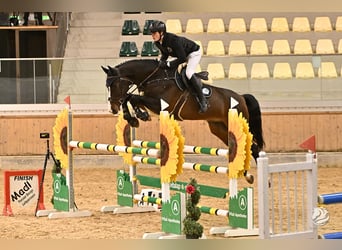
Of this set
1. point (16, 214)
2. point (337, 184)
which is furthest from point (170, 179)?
point (337, 184)

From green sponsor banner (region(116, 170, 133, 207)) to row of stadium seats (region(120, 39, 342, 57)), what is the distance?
6.54 m

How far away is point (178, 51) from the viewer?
653cm

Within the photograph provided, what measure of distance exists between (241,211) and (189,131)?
6.18 m

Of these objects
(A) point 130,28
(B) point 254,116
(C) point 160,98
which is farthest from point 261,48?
(C) point 160,98

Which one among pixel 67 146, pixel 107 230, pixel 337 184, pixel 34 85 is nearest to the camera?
pixel 107 230

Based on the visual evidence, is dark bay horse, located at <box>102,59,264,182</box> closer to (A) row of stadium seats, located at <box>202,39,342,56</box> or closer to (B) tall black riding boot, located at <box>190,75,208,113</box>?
(B) tall black riding boot, located at <box>190,75,208,113</box>

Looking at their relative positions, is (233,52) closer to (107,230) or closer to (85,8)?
(107,230)

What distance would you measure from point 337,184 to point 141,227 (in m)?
3.98

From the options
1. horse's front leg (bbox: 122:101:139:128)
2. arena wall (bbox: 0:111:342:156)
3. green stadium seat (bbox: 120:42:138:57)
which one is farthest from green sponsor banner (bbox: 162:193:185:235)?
green stadium seat (bbox: 120:42:138:57)

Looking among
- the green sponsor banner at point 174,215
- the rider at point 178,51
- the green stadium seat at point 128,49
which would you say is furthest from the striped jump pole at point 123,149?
the green stadium seat at point 128,49

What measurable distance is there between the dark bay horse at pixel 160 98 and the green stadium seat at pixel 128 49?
594 centimetres

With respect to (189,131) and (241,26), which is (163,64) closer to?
(189,131)

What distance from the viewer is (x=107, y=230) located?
613 cm

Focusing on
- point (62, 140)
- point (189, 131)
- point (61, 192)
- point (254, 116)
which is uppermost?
point (254, 116)
